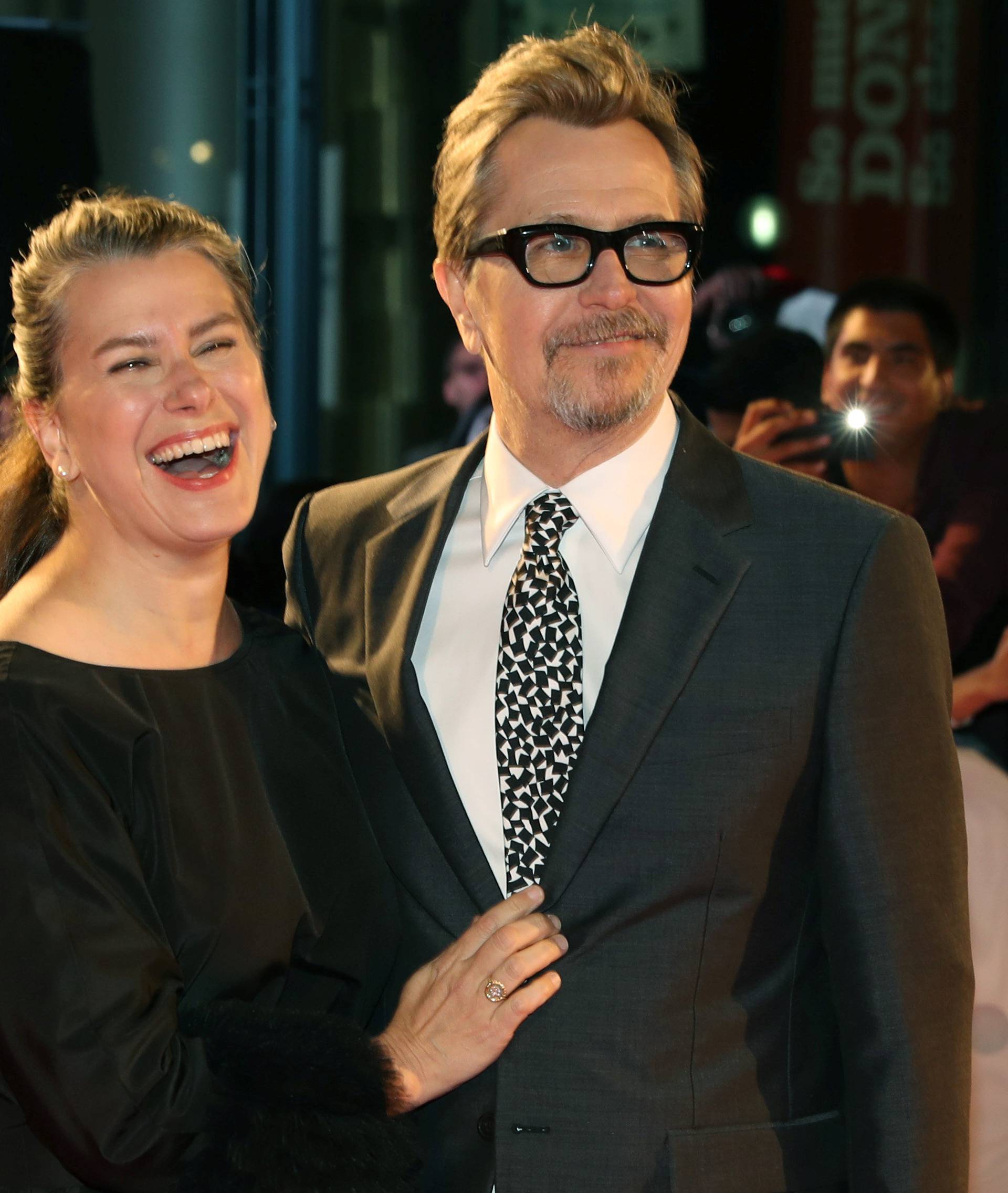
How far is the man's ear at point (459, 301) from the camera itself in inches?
83.5

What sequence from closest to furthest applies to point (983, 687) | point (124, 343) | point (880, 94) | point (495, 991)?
point (495, 991), point (124, 343), point (983, 687), point (880, 94)

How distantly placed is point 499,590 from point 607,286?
16.6 inches

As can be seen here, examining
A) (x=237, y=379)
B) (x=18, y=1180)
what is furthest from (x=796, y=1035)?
(x=237, y=379)

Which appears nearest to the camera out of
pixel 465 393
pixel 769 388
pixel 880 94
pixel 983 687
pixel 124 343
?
pixel 124 343

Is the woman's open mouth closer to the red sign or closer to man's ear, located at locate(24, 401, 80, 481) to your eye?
man's ear, located at locate(24, 401, 80, 481)

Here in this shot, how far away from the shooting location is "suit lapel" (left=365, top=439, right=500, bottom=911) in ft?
5.78

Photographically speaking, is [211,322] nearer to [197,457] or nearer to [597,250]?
[197,457]

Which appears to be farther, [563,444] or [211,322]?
[563,444]

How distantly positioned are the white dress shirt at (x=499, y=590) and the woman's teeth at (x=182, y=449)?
363 millimetres

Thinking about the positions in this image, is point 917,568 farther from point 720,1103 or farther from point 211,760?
point 211,760

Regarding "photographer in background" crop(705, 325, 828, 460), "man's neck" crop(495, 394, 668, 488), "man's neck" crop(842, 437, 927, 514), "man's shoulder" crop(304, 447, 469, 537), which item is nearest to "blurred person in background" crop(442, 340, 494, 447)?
"photographer in background" crop(705, 325, 828, 460)

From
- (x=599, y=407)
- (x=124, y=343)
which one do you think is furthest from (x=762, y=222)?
(x=124, y=343)

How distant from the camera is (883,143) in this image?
409cm

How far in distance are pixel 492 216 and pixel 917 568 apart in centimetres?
76
